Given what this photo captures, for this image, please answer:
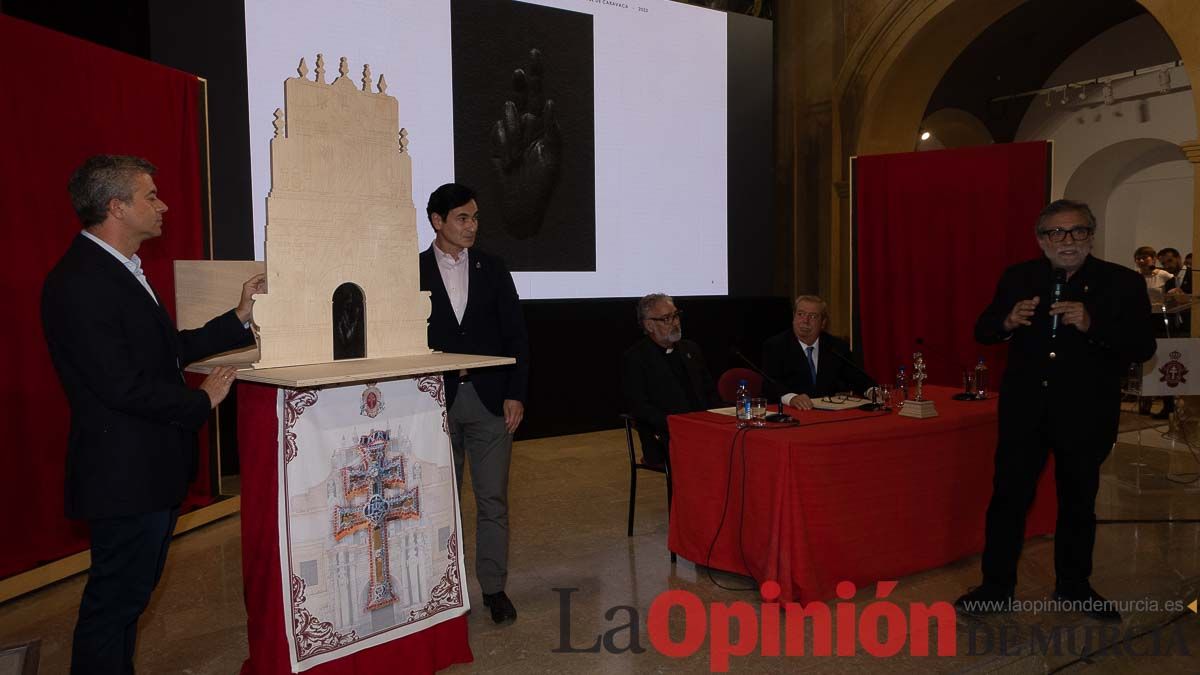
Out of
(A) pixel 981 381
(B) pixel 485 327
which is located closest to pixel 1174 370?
(A) pixel 981 381

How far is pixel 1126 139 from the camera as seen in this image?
9.62 metres

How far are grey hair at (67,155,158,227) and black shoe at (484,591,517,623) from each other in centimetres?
177

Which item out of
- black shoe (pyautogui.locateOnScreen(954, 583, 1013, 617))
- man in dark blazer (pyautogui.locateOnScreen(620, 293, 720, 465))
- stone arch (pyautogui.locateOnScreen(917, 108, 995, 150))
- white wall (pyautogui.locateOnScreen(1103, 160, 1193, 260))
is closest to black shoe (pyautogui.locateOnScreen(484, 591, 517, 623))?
man in dark blazer (pyautogui.locateOnScreen(620, 293, 720, 465))

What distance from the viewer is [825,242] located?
7914 millimetres

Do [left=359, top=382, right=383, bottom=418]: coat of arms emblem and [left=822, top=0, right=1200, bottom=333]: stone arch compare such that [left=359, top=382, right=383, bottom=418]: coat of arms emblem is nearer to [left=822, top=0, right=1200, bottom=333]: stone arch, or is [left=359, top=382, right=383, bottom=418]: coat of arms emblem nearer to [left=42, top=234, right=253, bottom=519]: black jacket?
[left=42, top=234, right=253, bottom=519]: black jacket

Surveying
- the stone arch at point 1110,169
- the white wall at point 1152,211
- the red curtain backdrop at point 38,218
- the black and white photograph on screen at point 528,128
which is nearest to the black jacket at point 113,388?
the red curtain backdrop at point 38,218

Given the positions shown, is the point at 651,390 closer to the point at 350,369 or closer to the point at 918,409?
the point at 918,409

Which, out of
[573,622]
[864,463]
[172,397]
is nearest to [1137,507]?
[864,463]

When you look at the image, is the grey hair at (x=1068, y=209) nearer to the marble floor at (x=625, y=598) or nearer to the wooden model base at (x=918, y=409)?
the wooden model base at (x=918, y=409)

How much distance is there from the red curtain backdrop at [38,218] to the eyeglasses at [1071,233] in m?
3.82

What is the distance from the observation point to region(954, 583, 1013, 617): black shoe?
3.01 meters

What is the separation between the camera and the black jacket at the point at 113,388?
1906mm

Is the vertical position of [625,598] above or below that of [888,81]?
below

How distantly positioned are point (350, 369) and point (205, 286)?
1365 millimetres
